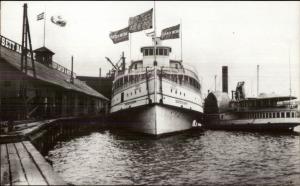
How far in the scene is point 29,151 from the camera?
9695 millimetres

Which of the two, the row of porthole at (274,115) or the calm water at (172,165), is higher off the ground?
the row of porthole at (274,115)

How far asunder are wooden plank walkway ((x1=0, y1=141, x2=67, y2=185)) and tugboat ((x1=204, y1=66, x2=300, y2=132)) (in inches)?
1283

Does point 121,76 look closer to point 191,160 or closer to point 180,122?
point 180,122

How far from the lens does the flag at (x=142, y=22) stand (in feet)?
82.4

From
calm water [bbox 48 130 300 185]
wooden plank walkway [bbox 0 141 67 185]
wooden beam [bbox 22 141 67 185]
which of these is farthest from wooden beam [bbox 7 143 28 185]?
calm water [bbox 48 130 300 185]

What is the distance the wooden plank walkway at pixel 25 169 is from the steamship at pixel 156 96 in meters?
14.4

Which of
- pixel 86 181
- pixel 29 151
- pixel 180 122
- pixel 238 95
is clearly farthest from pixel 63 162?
pixel 238 95

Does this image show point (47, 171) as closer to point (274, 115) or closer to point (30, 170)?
point (30, 170)

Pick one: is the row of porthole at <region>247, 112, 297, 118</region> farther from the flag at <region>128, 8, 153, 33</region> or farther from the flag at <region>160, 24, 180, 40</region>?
the flag at <region>128, 8, 153, 33</region>

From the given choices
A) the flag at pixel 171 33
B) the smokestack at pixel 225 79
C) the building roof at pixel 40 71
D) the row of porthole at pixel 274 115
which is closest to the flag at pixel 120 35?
the flag at pixel 171 33

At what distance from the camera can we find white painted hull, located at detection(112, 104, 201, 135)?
23641 millimetres

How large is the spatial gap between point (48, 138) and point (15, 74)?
4.86 meters

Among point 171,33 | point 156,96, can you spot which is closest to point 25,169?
point 156,96

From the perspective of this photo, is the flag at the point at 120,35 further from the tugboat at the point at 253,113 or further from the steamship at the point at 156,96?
the tugboat at the point at 253,113
